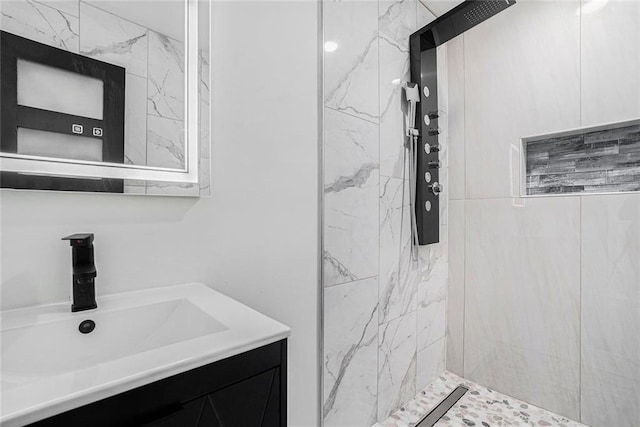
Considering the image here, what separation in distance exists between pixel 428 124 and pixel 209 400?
1378mm

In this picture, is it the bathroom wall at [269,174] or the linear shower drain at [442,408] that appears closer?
the bathroom wall at [269,174]

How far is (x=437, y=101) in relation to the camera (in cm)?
144

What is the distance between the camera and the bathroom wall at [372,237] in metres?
1.07

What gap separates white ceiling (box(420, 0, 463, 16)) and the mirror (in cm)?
108

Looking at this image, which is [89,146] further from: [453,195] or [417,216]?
[453,195]

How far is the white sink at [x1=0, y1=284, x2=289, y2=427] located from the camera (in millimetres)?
380

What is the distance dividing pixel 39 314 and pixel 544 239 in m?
1.67

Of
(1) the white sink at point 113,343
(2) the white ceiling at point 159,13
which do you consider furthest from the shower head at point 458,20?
(1) the white sink at point 113,343

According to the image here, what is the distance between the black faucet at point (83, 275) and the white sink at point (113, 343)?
0.09 feet

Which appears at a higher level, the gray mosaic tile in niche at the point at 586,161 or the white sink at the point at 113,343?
the gray mosaic tile in niche at the point at 586,161

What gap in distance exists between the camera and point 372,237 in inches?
47.7

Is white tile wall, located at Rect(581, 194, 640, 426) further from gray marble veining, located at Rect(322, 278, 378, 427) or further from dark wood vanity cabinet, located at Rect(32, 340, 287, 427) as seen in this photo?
dark wood vanity cabinet, located at Rect(32, 340, 287, 427)

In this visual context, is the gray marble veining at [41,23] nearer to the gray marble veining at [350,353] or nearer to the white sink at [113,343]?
the white sink at [113,343]

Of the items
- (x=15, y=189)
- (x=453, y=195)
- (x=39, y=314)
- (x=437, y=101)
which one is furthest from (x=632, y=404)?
(x=15, y=189)
